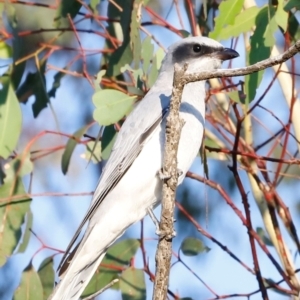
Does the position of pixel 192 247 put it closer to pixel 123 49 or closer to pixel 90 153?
pixel 90 153

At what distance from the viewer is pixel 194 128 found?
3312 mm

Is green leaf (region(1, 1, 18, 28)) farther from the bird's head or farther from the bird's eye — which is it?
the bird's eye

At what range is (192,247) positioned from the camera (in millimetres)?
3779

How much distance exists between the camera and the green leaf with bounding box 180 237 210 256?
12.4 ft

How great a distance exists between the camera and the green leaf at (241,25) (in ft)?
10.9

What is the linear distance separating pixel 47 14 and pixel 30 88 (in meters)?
1.42

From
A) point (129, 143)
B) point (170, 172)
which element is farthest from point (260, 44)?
point (170, 172)

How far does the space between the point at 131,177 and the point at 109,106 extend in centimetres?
32

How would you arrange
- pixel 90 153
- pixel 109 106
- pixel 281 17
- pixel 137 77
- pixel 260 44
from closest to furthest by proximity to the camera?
pixel 281 17
pixel 260 44
pixel 109 106
pixel 137 77
pixel 90 153

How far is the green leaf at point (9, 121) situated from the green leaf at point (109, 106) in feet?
1.61

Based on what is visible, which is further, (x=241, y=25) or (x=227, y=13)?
(x=241, y=25)

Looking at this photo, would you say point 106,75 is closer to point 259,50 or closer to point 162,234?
point 259,50

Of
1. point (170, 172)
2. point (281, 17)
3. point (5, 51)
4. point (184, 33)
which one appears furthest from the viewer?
point (5, 51)

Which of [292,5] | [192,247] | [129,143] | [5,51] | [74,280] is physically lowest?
[74,280]
